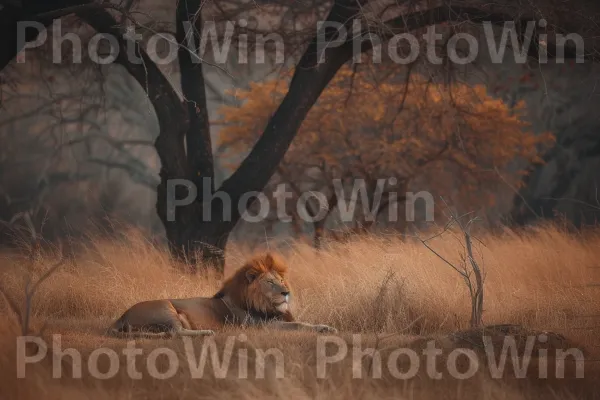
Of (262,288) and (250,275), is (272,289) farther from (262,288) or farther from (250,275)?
(250,275)

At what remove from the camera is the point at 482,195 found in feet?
72.3

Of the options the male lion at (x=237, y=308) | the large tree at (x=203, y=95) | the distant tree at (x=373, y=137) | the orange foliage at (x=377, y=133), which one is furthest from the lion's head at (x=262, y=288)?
the orange foliage at (x=377, y=133)

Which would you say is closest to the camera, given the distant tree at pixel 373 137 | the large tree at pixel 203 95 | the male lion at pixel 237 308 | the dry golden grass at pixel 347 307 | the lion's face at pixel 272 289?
the dry golden grass at pixel 347 307

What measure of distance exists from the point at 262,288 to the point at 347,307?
99 cm

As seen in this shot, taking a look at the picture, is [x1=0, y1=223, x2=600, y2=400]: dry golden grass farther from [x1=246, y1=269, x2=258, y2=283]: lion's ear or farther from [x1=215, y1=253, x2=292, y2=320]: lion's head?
[x1=246, y1=269, x2=258, y2=283]: lion's ear

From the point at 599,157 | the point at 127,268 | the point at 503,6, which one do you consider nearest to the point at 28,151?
the point at 599,157

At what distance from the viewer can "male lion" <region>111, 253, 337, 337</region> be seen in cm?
781

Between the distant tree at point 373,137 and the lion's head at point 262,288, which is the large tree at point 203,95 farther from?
the distant tree at point 373,137

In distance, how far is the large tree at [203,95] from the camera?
10992mm

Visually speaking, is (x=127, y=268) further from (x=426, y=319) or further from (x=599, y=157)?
(x=599, y=157)

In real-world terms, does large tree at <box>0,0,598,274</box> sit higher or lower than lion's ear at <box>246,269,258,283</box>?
higher

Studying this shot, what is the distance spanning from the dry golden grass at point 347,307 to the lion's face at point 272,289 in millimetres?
479

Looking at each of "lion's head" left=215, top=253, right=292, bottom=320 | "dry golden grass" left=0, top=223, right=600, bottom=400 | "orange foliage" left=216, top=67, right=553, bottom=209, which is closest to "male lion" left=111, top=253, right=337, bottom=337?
"lion's head" left=215, top=253, right=292, bottom=320

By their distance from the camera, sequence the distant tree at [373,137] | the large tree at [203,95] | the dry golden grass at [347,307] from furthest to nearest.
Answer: the distant tree at [373,137] < the large tree at [203,95] < the dry golden grass at [347,307]
